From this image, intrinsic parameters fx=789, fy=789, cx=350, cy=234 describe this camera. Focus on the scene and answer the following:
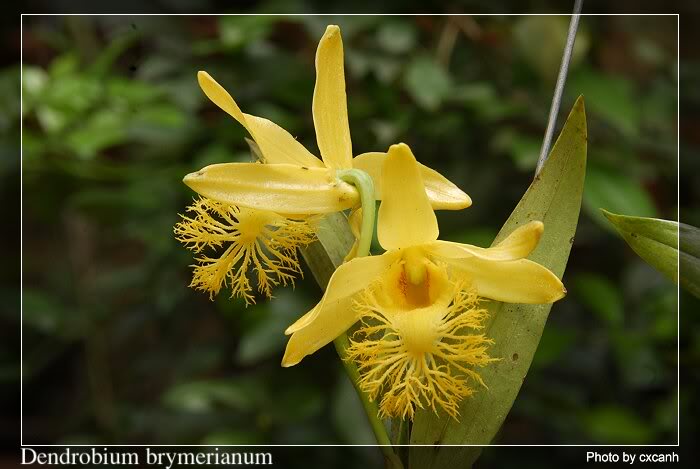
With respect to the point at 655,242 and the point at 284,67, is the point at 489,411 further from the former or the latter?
the point at 284,67

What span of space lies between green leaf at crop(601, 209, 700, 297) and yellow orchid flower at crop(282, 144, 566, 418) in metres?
0.08

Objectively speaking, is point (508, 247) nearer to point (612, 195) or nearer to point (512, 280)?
point (512, 280)

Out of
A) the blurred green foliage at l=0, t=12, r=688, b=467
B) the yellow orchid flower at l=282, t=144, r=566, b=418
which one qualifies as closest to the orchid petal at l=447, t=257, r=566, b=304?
the yellow orchid flower at l=282, t=144, r=566, b=418

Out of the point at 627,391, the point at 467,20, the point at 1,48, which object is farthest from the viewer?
the point at 1,48

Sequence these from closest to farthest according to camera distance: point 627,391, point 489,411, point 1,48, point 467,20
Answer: point 489,411, point 467,20, point 627,391, point 1,48

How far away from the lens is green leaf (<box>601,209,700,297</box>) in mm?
411

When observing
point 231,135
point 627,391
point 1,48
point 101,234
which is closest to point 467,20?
point 231,135

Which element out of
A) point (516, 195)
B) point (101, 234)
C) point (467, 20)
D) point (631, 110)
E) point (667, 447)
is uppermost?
point (467, 20)

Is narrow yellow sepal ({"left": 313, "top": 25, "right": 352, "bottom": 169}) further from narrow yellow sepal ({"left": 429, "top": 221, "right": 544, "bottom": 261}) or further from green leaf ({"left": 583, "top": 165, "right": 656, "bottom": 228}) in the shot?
green leaf ({"left": 583, "top": 165, "right": 656, "bottom": 228})

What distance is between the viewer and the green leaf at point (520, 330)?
1.28ft

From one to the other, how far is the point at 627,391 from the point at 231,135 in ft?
2.10

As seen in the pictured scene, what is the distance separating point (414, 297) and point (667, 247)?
0.14 meters

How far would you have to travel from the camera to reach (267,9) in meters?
0.94

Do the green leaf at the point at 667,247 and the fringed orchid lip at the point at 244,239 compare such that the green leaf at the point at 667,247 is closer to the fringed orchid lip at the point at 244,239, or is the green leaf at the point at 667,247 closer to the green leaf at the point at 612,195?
the fringed orchid lip at the point at 244,239
